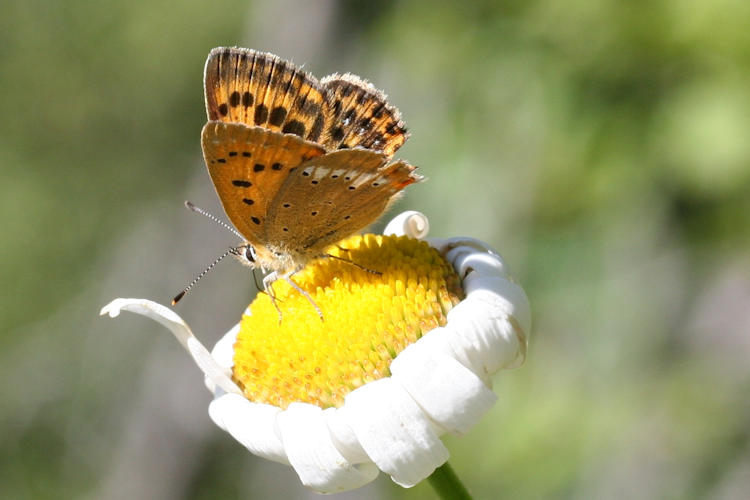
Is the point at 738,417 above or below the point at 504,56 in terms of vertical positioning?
below

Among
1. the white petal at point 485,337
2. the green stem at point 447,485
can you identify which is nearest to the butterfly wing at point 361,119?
the white petal at point 485,337

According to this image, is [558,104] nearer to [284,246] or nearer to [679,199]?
[679,199]

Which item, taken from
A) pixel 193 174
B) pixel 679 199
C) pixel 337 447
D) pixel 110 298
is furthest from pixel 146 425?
pixel 337 447

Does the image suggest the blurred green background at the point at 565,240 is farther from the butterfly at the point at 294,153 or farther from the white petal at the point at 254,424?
the white petal at the point at 254,424

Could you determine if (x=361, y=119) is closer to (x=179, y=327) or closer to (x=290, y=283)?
(x=290, y=283)

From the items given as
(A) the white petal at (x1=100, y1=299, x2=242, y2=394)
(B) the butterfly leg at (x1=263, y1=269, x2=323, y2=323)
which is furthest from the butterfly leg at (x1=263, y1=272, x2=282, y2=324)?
(A) the white petal at (x1=100, y1=299, x2=242, y2=394)

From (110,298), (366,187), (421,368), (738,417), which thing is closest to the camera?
(421,368)

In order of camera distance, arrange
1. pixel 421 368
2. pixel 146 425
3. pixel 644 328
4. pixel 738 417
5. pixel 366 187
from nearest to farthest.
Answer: pixel 421 368 < pixel 366 187 < pixel 738 417 < pixel 644 328 < pixel 146 425

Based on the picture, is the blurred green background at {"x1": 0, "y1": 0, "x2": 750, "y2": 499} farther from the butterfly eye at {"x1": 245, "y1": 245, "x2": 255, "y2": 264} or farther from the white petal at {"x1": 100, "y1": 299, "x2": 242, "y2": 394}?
the white petal at {"x1": 100, "y1": 299, "x2": 242, "y2": 394}
